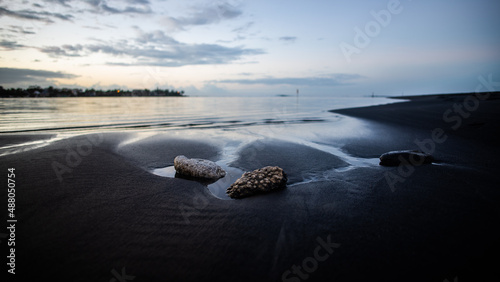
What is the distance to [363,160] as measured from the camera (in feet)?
20.7

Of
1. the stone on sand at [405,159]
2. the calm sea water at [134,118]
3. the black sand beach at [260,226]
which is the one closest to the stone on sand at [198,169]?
the black sand beach at [260,226]

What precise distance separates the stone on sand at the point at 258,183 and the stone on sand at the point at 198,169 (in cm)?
88

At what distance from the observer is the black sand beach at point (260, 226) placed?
222cm

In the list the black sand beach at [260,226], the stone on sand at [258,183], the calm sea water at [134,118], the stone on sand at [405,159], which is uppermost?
the calm sea water at [134,118]

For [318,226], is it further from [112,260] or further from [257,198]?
[112,260]

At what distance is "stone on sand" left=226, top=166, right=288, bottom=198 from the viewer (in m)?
3.97

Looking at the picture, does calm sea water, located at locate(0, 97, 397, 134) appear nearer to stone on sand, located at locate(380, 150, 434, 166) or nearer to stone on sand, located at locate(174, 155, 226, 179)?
stone on sand, located at locate(174, 155, 226, 179)

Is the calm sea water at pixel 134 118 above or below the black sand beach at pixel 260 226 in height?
above

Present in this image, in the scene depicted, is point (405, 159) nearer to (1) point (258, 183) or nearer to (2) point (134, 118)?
(1) point (258, 183)

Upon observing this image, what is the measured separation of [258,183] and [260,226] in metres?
1.19

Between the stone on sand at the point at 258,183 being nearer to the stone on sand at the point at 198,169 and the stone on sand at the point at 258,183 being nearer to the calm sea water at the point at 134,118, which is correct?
the stone on sand at the point at 198,169

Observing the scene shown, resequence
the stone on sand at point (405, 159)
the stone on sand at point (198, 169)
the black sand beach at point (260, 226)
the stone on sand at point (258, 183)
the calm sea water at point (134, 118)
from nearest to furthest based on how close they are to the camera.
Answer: the black sand beach at point (260, 226)
the stone on sand at point (258, 183)
the stone on sand at point (198, 169)
the stone on sand at point (405, 159)
the calm sea water at point (134, 118)

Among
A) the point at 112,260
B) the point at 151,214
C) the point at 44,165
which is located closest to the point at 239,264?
the point at 112,260

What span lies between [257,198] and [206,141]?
5850 mm
